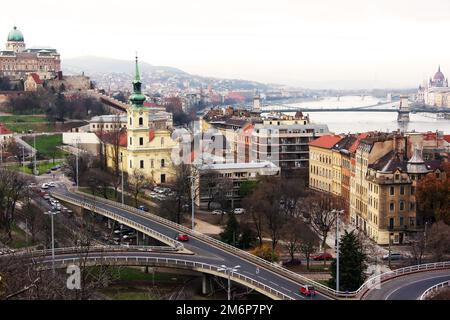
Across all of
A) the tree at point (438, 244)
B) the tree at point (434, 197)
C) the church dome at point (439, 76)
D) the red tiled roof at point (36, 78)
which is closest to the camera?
the tree at point (438, 244)

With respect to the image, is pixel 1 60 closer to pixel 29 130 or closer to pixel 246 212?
pixel 29 130

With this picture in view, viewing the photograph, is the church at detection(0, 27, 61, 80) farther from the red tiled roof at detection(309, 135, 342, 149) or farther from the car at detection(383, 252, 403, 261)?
the car at detection(383, 252, 403, 261)

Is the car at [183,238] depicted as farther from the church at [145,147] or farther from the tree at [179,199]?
the church at [145,147]

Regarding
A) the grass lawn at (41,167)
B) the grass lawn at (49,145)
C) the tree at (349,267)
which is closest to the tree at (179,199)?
the grass lawn at (41,167)

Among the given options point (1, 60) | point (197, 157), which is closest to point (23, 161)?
point (197, 157)

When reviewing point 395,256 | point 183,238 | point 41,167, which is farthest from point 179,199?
point 41,167
